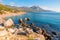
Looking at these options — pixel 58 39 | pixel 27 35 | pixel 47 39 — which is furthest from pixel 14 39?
pixel 58 39

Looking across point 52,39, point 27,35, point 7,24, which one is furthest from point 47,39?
point 7,24

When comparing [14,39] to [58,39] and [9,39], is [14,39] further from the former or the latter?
[58,39]

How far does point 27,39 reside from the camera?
22.3 metres

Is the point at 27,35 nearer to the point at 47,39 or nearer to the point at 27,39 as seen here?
the point at 27,39

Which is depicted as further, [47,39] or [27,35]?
[47,39]

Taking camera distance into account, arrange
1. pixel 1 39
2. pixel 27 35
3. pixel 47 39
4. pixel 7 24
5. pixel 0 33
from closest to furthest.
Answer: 1. pixel 1 39
2. pixel 0 33
3. pixel 27 35
4. pixel 47 39
5. pixel 7 24

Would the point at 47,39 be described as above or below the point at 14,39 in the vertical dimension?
below

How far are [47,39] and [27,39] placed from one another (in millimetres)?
6102

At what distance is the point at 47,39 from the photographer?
26.8 metres

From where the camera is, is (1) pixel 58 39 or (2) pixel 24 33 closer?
(2) pixel 24 33

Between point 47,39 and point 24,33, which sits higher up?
point 24,33

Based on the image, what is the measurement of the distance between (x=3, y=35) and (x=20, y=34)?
190 inches

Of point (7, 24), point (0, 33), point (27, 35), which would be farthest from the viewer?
point (7, 24)

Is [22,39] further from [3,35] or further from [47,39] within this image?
[47,39]
